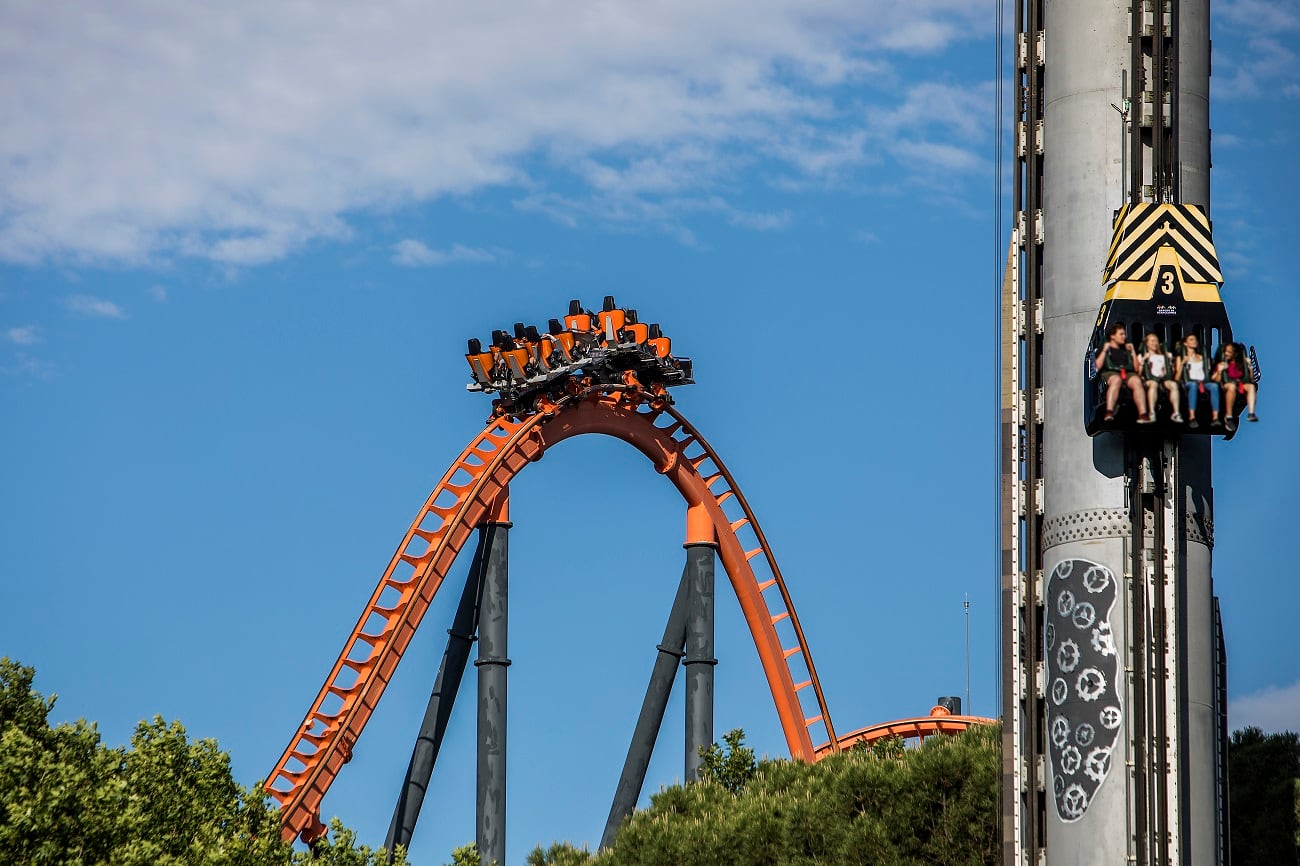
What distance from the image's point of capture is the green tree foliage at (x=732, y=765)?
40.5 meters

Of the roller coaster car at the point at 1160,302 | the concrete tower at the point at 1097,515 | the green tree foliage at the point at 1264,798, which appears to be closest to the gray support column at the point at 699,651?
the green tree foliage at the point at 1264,798

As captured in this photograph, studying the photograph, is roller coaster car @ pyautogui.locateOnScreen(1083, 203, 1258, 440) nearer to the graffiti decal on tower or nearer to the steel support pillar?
the graffiti decal on tower

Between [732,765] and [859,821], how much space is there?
→ 241 inches

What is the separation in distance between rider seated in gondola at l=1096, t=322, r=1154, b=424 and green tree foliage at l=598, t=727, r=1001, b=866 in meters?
10.0

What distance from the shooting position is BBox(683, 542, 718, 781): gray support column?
45.7 m

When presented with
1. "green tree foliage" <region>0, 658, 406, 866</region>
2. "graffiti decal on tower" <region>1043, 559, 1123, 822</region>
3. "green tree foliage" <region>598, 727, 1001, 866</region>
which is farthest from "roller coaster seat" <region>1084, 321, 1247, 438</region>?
"green tree foliage" <region>0, 658, 406, 866</region>

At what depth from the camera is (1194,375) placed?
83.2 ft

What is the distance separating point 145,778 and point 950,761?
40.1 ft

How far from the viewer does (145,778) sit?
110 feet

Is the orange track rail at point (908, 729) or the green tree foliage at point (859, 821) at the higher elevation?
the orange track rail at point (908, 729)

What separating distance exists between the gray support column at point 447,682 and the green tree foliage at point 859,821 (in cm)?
662

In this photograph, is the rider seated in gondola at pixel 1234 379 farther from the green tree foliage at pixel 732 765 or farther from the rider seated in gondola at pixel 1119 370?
the green tree foliage at pixel 732 765

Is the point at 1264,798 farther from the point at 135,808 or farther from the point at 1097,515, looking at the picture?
the point at 135,808

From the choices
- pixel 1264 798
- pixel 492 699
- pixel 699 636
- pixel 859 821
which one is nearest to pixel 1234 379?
pixel 859 821
